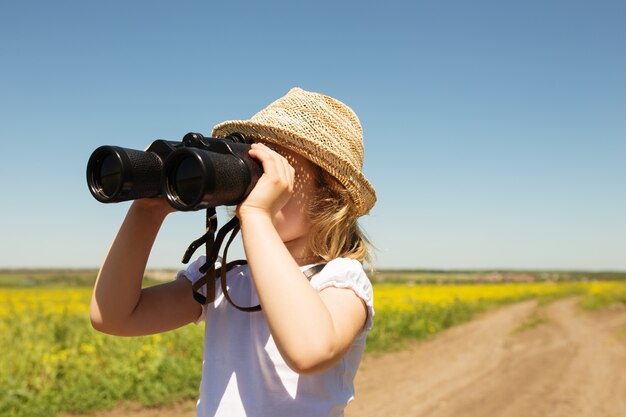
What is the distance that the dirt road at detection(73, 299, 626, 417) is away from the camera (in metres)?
5.63

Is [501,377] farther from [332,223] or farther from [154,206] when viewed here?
[154,206]

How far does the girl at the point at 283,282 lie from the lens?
117 cm

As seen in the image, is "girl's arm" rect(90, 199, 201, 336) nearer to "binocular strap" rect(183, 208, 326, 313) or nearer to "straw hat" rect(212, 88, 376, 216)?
"binocular strap" rect(183, 208, 326, 313)

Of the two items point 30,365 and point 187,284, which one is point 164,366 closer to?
point 30,365

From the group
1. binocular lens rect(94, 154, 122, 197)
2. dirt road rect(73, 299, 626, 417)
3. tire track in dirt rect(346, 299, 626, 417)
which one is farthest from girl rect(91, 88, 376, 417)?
tire track in dirt rect(346, 299, 626, 417)

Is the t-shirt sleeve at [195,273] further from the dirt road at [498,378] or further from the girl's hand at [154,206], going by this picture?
the dirt road at [498,378]

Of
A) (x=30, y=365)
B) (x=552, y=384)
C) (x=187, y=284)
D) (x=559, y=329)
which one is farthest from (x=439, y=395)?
(x=559, y=329)

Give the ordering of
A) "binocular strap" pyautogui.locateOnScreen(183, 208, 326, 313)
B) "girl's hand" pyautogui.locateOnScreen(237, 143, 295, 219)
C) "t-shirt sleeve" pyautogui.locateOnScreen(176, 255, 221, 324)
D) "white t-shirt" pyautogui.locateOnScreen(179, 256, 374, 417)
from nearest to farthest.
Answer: "girl's hand" pyautogui.locateOnScreen(237, 143, 295, 219) < "white t-shirt" pyautogui.locateOnScreen(179, 256, 374, 417) < "binocular strap" pyautogui.locateOnScreen(183, 208, 326, 313) < "t-shirt sleeve" pyautogui.locateOnScreen(176, 255, 221, 324)

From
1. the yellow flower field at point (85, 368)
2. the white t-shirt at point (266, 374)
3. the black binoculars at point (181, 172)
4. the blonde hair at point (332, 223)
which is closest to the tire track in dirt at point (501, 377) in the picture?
the yellow flower field at point (85, 368)

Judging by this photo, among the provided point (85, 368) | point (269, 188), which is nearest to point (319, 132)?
point (269, 188)

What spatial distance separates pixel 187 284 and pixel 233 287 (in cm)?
15

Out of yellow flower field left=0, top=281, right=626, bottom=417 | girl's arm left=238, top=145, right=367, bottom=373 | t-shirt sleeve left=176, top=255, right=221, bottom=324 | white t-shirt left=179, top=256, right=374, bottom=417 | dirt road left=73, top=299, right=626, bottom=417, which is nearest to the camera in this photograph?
girl's arm left=238, top=145, right=367, bottom=373

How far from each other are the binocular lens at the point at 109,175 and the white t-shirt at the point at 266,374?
412 mm

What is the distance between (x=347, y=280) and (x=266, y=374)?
0.28 meters
